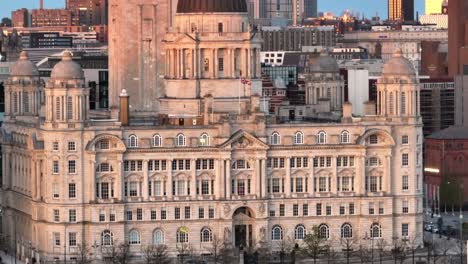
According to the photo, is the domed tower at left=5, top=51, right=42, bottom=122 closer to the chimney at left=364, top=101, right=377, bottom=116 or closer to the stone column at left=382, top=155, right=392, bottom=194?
the chimney at left=364, top=101, right=377, bottom=116

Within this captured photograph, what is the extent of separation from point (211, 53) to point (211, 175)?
8.86 meters

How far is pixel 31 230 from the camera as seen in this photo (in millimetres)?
156625

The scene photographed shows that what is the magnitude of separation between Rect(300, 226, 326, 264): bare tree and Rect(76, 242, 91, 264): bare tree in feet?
32.5

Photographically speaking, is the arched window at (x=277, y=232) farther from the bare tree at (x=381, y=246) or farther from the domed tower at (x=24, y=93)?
the domed tower at (x=24, y=93)

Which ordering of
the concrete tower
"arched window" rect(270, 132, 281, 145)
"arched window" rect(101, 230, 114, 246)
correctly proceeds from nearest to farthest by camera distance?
"arched window" rect(101, 230, 114, 246) → "arched window" rect(270, 132, 281, 145) → the concrete tower

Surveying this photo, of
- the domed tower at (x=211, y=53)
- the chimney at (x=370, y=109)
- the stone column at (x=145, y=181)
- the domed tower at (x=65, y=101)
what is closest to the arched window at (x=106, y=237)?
the stone column at (x=145, y=181)

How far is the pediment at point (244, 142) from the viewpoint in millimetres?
154750

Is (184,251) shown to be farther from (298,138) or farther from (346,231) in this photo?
(346,231)

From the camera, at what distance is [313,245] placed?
15350cm

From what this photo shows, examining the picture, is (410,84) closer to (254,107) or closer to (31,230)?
(254,107)

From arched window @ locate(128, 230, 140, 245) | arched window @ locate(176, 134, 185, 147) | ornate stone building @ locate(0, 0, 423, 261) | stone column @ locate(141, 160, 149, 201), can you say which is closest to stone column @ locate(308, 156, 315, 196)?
ornate stone building @ locate(0, 0, 423, 261)

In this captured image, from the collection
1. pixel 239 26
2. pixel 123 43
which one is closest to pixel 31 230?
pixel 239 26

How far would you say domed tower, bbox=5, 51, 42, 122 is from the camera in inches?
6486

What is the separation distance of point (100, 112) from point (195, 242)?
56.1 ft
